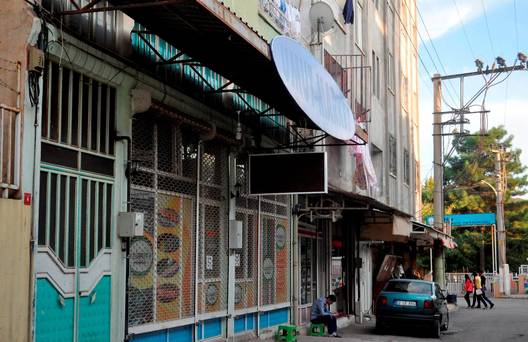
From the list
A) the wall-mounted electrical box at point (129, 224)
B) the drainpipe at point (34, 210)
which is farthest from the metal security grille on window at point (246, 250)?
the drainpipe at point (34, 210)

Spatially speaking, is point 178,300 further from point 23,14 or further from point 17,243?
point 23,14

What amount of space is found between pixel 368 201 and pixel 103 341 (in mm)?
9530

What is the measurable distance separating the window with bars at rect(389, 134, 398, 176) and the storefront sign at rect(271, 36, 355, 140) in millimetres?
13124

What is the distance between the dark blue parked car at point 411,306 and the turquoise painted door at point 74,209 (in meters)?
10.1

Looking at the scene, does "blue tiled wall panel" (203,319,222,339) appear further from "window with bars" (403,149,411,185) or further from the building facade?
"window with bars" (403,149,411,185)

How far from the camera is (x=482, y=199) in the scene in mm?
60969

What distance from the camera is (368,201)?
16609 millimetres

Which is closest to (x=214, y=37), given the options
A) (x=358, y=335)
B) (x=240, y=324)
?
(x=240, y=324)

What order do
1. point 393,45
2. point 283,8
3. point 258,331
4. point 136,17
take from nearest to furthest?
point 136,17
point 258,331
point 283,8
point 393,45

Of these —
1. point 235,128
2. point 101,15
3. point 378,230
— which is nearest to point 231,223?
point 235,128

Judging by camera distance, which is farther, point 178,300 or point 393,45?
point 393,45

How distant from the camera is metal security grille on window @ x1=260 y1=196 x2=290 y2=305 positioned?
14133mm

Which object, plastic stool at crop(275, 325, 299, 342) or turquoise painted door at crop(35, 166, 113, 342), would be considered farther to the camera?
plastic stool at crop(275, 325, 299, 342)

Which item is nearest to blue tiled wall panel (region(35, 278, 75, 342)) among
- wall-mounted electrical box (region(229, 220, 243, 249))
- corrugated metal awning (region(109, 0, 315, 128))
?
corrugated metal awning (region(109, 0, 315, 128))
